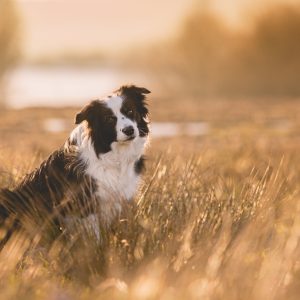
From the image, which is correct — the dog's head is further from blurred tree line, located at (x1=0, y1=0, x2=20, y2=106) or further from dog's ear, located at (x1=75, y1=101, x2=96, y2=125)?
blurred tree line, located at (x1=0, y1=0, x2=20, y2=106)

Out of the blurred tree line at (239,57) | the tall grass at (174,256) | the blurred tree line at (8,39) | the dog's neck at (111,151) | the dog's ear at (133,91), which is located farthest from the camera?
the blurred tree line at (239,57)

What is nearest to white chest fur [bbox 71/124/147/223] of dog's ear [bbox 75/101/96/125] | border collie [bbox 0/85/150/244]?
border collie [bbox 0/85/150/244]

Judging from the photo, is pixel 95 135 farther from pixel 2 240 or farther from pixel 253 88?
pixel 253 88

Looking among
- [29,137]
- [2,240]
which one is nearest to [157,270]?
[2,240]

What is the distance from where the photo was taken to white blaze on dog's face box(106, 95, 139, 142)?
6.39 m

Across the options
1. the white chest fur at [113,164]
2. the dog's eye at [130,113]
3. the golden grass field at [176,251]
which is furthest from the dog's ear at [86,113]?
the golden grass field at [176,251]

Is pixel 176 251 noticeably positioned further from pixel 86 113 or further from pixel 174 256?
pixel 86 113

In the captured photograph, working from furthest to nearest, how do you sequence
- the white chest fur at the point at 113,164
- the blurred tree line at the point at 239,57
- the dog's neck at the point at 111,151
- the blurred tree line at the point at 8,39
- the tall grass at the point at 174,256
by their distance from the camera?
the blurred tree line at the point at 239,57
the blurred tree line at the point at 8,39
the dog's neck at the point at 111,151
the white chest fur at the point at 113,164
the tall grass at the point at 174,256

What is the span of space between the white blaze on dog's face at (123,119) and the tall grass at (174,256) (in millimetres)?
470

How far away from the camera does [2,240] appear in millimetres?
6242

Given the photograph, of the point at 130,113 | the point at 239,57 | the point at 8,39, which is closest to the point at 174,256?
the point at 130,113

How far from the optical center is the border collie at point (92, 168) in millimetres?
6020

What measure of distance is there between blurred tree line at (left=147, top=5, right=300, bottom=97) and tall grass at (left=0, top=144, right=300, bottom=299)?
24795 millimetres

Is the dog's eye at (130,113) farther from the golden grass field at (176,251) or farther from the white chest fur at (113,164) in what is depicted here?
the golden grass field at (176,251)
